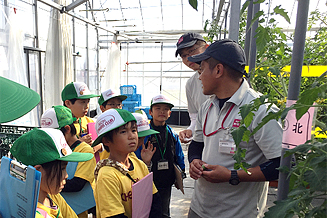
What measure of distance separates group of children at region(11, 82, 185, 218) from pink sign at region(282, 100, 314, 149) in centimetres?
96

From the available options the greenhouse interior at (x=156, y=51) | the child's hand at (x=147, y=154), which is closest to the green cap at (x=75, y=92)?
the greenhouse interior at (x=156, y=51)

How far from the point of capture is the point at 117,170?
1600 mm

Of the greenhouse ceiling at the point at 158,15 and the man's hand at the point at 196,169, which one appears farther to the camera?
the greenhouse ceiling at the point at 158,15

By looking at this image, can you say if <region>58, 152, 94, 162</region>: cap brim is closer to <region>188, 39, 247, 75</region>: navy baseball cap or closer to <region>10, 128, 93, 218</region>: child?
<region>10, 128, 93, 218</region>: child

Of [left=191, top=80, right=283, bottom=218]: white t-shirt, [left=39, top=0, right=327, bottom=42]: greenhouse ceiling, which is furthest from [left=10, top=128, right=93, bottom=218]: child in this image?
[left=39, top=0, right=327, bottom=42]: greenhouse ceiling

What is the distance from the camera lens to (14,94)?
40.2 inches

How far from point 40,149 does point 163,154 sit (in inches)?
58.5

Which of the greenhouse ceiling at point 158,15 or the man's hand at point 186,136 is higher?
the greenhouse ceiling at point 158,15

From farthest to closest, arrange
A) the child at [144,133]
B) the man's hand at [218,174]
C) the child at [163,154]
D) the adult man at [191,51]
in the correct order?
the child at [163,154] < the adult man at [191,51] < the child at [144,133] < the man's hand at [218,174]

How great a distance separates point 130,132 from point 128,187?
14.9 inches

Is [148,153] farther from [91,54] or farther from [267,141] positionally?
[91,54]

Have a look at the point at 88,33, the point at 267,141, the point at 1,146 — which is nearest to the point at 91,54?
the point at 88,33

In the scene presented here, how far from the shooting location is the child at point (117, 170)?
57.0 inches

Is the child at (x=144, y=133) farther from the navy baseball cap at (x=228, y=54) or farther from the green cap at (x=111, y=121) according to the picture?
the navy baseball cap at (x=228, y=54)
